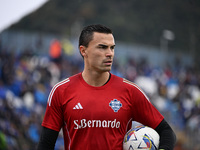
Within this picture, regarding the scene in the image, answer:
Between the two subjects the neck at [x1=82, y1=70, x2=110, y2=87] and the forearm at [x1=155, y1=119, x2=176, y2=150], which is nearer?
the forearm at [x1=155, y1=119, x2=176, y2=150]

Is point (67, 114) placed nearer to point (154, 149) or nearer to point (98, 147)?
point (98, 147)

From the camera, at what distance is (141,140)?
3172mm

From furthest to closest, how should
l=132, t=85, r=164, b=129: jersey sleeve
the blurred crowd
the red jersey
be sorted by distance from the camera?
1. the blurred crowd
2. l=132, t=85, r=164, b=129: jersey sleeve
3. the red jersey

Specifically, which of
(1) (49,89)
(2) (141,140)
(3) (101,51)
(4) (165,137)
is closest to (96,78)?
(3) (101,51)

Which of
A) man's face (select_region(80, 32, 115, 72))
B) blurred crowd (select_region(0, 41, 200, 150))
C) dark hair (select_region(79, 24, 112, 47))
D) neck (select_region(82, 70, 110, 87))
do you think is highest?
dark hair (select_region(79, 24, 112, 47))

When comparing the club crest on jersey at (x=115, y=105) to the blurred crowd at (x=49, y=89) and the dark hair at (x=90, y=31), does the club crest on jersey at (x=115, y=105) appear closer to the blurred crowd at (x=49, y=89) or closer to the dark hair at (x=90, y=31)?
the dark hair at (x=90, y=31)

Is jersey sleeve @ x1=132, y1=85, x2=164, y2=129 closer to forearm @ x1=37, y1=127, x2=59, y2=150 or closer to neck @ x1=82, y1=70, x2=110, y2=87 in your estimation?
neck @ x1=82, y1=70, x2=110, y2=87

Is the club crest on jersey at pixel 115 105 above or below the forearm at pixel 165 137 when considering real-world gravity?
above

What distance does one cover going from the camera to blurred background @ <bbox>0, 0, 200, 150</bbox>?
1020 cm

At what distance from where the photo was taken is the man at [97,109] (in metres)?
3.15

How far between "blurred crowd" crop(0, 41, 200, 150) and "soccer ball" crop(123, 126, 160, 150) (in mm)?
4535

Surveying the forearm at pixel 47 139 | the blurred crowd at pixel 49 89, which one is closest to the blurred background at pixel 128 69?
the blurred crowd at pixel 49 89

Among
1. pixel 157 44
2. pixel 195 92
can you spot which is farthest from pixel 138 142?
pixel 157 44

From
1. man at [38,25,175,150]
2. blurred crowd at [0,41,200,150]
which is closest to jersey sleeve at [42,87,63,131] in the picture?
man at [38,25,175,150]
